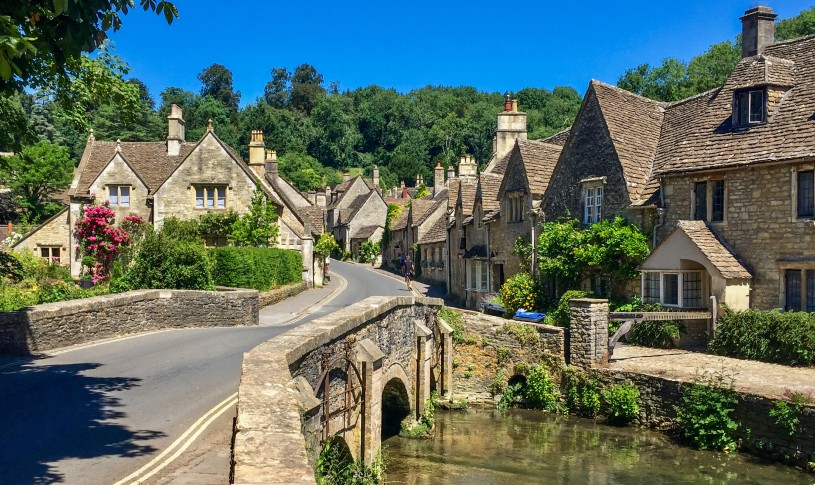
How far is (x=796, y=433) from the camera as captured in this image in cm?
1684

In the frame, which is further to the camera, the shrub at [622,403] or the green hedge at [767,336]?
the shrub at [622,403]

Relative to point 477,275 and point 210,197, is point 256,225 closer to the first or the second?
point 210,197

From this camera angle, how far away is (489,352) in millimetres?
25375

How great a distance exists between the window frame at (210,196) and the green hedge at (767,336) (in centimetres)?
2803

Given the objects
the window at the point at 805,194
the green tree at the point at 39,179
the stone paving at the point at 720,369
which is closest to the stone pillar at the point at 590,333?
the stone paving at the point at 720,369

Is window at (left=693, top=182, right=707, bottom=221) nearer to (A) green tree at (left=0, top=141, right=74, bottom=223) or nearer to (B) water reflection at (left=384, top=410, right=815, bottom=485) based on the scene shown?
(B) water reflection at (left=384, top=410, right=815, bottom=485)

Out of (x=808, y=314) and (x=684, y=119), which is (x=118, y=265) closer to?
(x=684, y=119)

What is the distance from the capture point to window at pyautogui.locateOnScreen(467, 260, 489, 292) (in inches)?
1510

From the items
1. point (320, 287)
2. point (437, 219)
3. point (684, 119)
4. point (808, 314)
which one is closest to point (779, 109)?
point (684, 119)

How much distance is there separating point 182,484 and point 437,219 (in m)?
51.8

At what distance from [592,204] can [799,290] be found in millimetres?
8563

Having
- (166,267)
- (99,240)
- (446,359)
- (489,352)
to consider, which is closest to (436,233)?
(99,240)

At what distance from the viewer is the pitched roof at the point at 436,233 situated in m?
51.8

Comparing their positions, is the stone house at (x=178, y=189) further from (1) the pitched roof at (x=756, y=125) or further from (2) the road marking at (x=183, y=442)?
(2) the road marking at (x=183, y=442)
